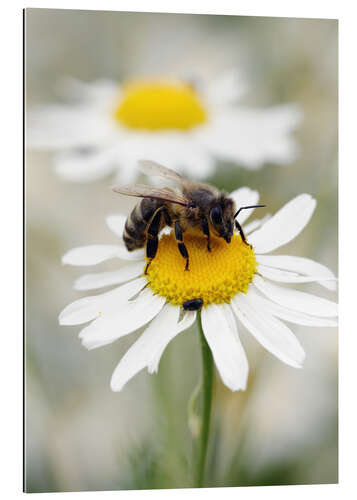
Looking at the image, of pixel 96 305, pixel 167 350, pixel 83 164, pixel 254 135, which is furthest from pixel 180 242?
pixel 254 135

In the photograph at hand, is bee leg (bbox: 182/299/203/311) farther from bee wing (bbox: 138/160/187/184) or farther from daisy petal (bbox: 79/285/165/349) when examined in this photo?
bee wing (bbox: 138/160/187/184)

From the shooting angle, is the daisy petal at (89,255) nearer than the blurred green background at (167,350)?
Yes

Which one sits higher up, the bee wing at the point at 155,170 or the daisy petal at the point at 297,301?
the bee wing at the point at 155,170

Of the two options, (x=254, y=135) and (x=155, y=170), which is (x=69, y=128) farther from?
(x=155, y=170)

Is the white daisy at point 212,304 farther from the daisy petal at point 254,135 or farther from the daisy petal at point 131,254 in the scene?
the daisy petal at point 254,135

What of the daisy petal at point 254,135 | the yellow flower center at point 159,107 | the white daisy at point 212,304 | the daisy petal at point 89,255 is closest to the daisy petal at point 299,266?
the white daisy at point 212,304

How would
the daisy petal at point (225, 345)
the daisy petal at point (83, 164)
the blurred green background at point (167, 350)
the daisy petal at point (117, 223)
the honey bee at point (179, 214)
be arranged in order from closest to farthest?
the daisy petal at point (225, 345) < the honey bee at point (179, 214) < the daisy petal at point (117, 223) < the blurred green background at point (167, 350) < the daisy petal at point (83, 164)

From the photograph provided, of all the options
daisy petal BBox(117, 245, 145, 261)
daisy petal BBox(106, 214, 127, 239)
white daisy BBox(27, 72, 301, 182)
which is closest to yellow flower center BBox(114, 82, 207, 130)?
white daisy BBox(27, 72, 301, 182)

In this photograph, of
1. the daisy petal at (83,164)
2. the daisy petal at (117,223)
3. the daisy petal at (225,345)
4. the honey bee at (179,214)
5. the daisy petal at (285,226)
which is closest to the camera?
the daisy petal at (225,345)
